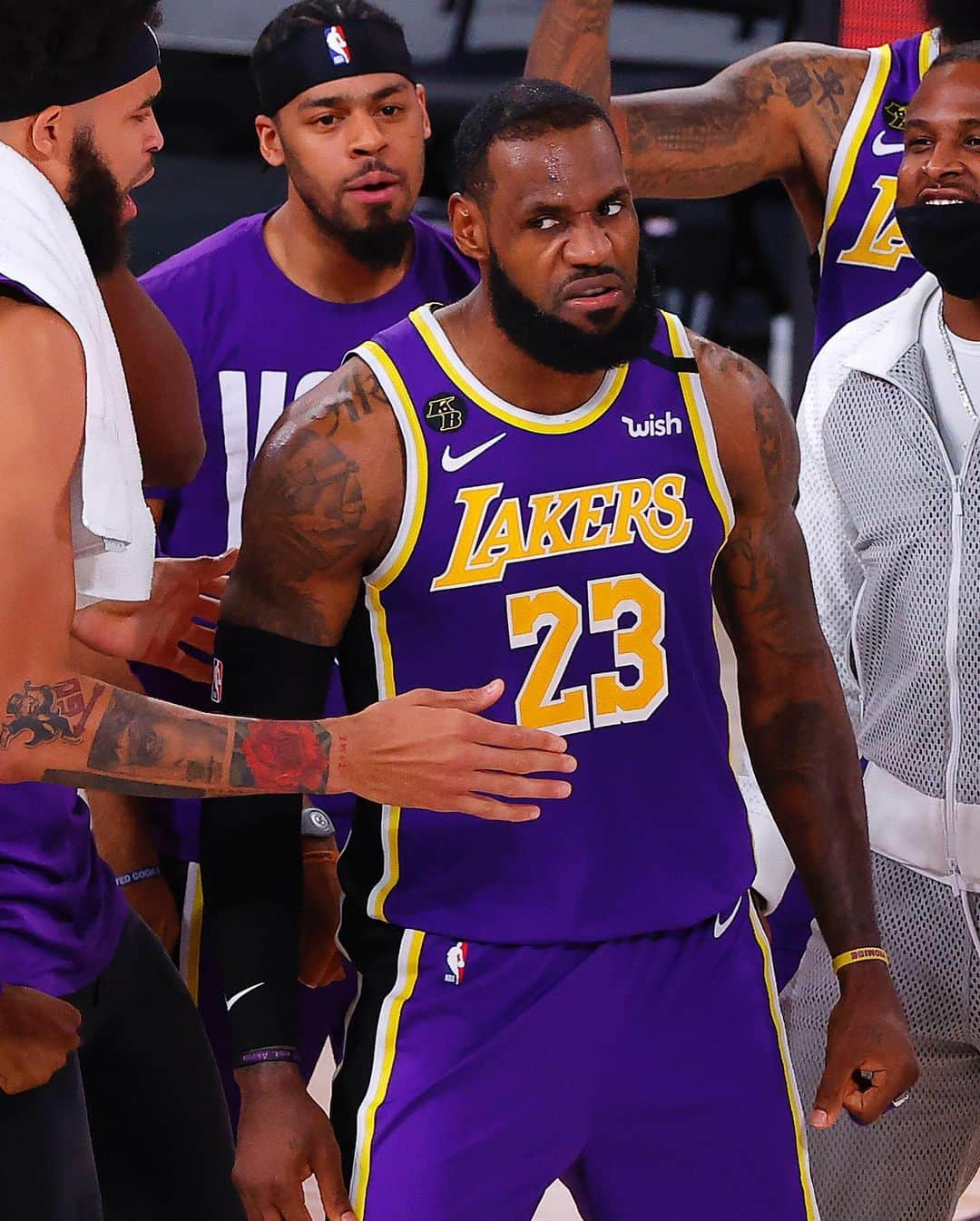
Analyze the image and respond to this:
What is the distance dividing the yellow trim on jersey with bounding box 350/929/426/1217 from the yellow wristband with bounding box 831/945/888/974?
579 millimetres

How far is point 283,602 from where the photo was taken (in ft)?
7.50

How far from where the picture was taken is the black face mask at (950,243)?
2.76 m

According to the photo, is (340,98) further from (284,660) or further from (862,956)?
(862,956)

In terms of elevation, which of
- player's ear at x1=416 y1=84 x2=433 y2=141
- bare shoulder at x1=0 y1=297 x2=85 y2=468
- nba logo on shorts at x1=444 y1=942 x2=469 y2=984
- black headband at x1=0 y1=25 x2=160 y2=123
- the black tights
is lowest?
the black tights

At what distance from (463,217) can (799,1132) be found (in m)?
1.20

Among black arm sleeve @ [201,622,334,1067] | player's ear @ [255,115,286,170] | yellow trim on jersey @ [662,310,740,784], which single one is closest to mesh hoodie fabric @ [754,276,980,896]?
yellow trim on jersey @ [662,310,740,784]

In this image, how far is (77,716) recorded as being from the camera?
76.9 inches

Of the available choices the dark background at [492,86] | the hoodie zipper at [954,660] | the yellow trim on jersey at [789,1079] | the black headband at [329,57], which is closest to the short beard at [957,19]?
the black headband at [329,57]

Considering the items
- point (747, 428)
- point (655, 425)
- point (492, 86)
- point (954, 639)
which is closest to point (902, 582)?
point (954, 639)

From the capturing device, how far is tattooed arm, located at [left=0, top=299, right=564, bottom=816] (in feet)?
6.10

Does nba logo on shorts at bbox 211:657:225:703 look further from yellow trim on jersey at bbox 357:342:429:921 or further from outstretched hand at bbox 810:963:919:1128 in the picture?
outstretched hand at bbox 810:963:919:1128

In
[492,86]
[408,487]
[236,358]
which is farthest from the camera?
[492,86]

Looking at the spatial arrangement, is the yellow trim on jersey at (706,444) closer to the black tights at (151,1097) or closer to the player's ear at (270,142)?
the black tights at (151,1097)

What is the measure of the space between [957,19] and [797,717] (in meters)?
1.74
